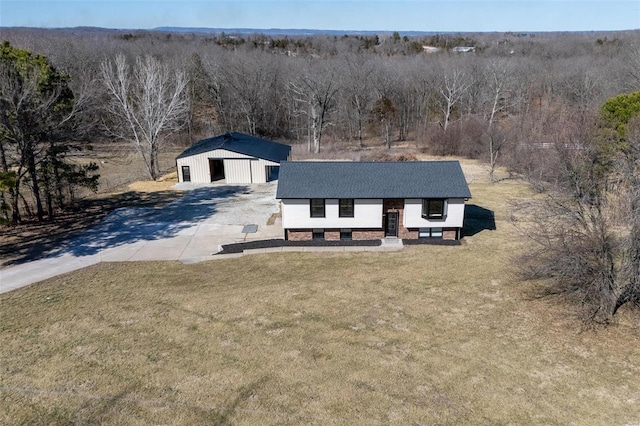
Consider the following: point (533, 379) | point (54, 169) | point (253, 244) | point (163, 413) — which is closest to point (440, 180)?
point (253, 244)

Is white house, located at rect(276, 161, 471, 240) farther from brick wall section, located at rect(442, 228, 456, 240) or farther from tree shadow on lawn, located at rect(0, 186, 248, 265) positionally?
A: tree shadow on lawn, located at rect(0, 186, 248, 265)

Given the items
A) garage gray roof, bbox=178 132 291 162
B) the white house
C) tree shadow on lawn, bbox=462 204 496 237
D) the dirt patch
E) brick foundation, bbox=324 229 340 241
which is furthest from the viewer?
garage gray roof, bbox=178 132 291 162

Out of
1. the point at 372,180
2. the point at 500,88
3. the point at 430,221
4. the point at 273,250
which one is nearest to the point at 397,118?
the point at 500,88

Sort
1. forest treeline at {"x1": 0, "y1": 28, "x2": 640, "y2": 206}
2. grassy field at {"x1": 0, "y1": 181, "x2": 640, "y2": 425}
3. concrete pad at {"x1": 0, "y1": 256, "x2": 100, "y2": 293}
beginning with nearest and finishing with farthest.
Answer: grassy field at {"x1": 0, "y1": 181, "x2": 640, "y2": 425}
concrete pad at {"x1": 0, "y1": 256, "x2": 100, "y2": 293}
forest treeline at {"x1": 0, "y1": 28, "x2": 640, "y2": 206}

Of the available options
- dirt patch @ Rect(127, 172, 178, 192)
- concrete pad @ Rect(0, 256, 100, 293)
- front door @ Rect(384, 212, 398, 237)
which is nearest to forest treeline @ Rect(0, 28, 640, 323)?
dirt patch @ Rect(127, 172, 178, 192)

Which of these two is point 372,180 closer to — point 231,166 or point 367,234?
point 367,234

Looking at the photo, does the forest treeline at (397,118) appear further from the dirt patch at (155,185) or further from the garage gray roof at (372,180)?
the garage gray roof at (372,180)

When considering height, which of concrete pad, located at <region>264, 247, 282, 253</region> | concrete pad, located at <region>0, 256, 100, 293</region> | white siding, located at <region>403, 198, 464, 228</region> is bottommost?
concrete pad, located at <region>264, 247, 282, 253</region>
